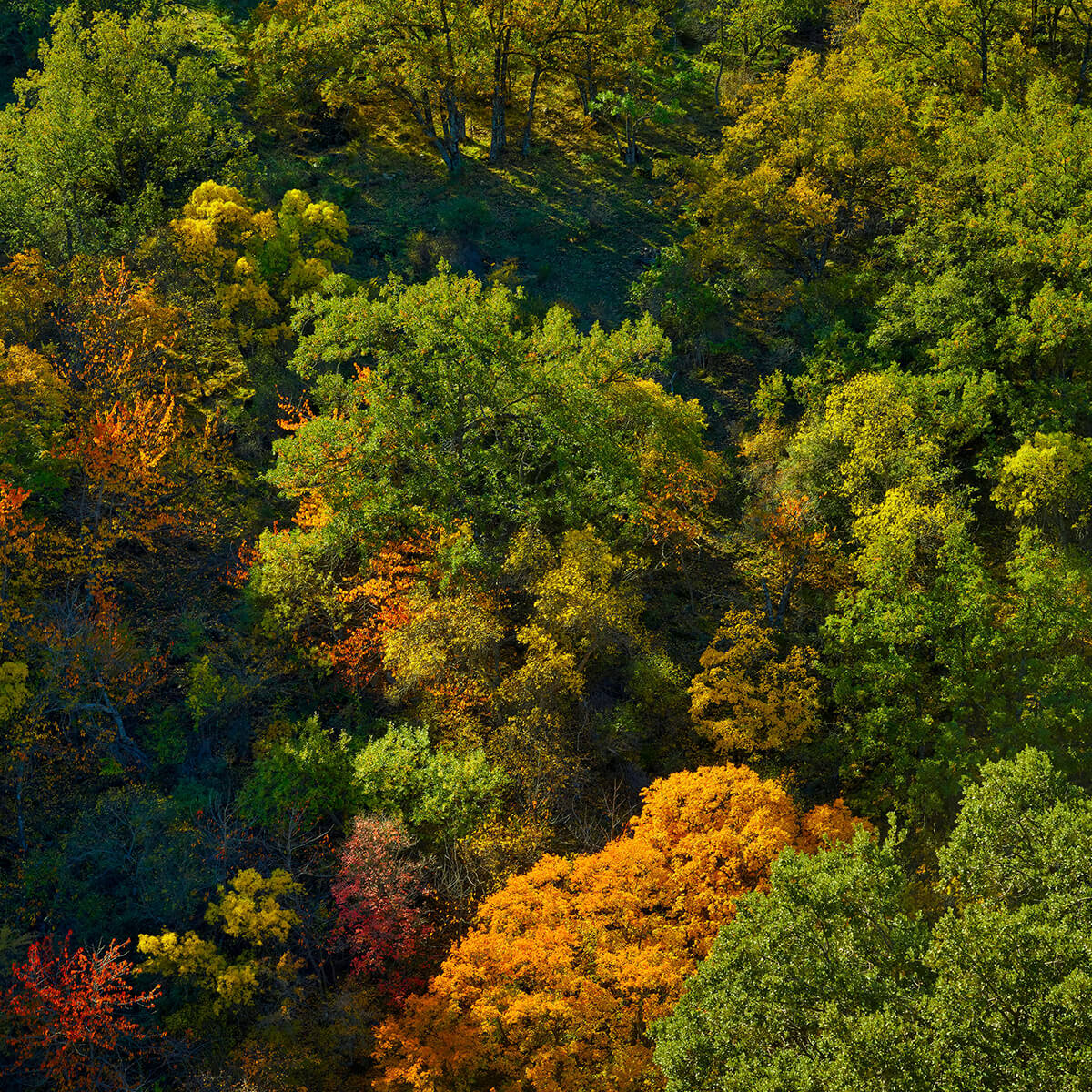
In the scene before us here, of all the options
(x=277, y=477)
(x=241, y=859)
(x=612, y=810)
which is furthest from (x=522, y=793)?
(x=277, y=477)

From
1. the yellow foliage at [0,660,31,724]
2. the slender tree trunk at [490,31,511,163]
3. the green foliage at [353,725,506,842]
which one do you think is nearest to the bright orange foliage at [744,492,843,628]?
the green foliage at [353,725,506,842]

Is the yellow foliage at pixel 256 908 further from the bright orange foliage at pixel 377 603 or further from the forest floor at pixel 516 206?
the forest floor at pixel 516 206

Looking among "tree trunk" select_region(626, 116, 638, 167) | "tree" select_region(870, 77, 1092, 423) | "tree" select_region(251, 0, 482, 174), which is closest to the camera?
"tree" select_region(870, 77, 1092, 423)

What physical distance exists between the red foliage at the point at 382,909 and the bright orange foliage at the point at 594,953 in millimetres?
1594

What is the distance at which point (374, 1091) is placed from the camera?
94.1ft

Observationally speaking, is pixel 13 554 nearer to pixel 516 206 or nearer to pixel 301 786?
pixel 301 786

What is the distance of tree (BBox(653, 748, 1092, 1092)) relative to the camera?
65.8ft

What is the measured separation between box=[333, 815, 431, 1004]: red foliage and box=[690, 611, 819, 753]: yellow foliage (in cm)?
1143

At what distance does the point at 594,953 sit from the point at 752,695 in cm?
1223

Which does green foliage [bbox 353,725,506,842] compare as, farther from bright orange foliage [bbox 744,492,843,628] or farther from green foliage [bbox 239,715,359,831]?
bright orange foliage [bbox 744,492,843,628]

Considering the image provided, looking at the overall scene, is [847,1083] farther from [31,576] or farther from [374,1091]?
[31,576]

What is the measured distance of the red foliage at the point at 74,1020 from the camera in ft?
93.9

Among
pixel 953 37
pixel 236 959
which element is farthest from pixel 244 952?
→ pixel 953 37

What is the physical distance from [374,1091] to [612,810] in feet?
37.9
